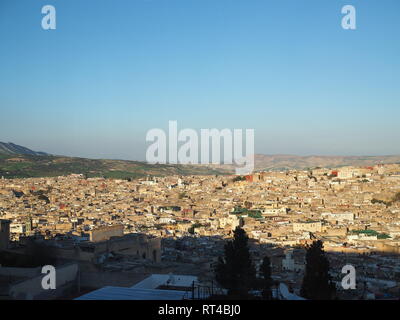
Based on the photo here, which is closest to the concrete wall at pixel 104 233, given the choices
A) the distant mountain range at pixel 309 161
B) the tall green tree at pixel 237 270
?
the tall green tree at pixel 237 270

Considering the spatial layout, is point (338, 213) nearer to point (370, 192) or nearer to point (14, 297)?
→ point (370, 192)

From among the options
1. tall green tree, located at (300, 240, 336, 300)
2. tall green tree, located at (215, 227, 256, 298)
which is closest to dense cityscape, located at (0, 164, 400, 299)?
tall green tree, located at (215, 227, 256, 298)

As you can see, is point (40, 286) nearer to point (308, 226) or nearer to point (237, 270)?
point (237, 270)

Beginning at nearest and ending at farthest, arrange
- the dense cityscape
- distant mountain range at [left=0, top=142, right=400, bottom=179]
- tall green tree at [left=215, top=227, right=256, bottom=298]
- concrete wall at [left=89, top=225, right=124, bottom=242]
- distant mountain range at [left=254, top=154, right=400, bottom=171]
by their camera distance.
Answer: tall green tree at [left=215, top=227, right=256, bottom=298], the dense cityscape, concrete wall at [left=89, top=225, right=124, bottom=242], distant mountain range at [left=0, top=142, right=400, bottom=179], distant mountain range at [left=254, top=154, right=400, bottom=171]

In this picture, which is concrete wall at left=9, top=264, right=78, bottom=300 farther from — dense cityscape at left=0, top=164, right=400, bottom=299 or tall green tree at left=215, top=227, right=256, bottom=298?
tall green tree at left=215, top=227, right=256, bottom=298

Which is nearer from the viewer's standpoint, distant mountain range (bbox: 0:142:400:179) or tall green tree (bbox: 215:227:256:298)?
tall green tree (bbox: 215:227:256:298)

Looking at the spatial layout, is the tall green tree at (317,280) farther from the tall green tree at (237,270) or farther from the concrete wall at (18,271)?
the concrete wall at (18,271)

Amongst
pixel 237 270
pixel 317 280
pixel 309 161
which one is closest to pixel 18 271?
pixel 237 270
